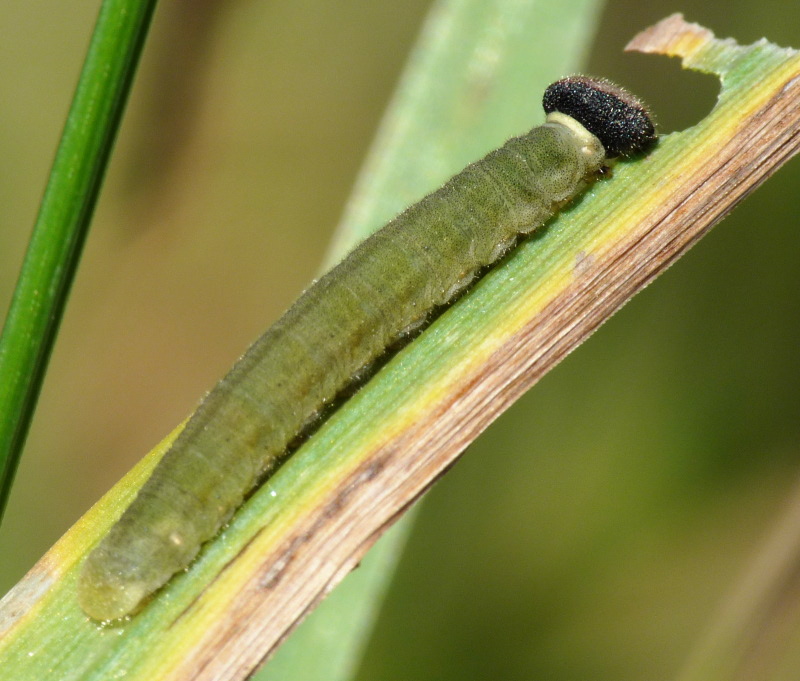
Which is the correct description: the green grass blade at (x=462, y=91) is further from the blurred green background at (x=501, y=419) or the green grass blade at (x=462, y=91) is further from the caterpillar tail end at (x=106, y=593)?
the caterpillar tail end at (x=106, y=593)

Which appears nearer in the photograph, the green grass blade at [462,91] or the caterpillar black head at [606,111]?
the caterpillar black head at [606,111]

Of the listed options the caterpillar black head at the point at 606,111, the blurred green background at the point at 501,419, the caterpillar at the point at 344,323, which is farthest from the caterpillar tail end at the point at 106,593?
the caterpillar black head at the point at 606,111

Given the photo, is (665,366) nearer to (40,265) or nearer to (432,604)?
(432,604)

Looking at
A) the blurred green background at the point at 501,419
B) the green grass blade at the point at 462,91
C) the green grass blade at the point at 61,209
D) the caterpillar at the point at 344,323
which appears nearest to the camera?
the green grass blade at the point at 61,209

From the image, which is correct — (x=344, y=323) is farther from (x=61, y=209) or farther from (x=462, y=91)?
(x=462, y=91)

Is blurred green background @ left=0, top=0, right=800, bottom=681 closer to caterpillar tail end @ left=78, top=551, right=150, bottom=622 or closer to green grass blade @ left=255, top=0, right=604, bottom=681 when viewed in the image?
green grass blade @ left=255, top=0, right=604, bottom=681

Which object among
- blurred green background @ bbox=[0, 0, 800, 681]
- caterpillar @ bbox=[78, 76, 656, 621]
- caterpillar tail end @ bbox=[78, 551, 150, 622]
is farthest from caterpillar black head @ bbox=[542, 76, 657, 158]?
caterpillar tail end @ bbox=[78, 551, 150, 622]
